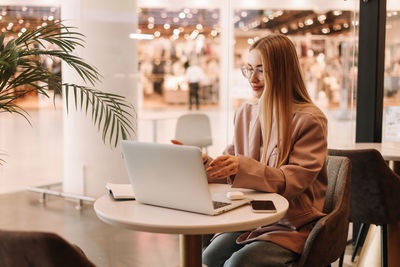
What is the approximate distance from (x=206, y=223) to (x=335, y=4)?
15.8ft

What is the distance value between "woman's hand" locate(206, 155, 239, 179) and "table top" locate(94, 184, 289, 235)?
139 millimetres

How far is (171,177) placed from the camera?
161cm

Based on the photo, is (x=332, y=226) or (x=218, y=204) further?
(x=332, y=226)

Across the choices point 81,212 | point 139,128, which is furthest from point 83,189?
point 139,128

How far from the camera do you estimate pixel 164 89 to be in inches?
259

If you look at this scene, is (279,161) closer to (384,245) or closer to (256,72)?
(256,72)

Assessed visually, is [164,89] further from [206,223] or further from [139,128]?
[206,223]

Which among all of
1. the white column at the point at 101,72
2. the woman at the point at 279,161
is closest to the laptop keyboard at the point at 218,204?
the woman at the point at 279,161

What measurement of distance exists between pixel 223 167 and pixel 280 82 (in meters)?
0.46

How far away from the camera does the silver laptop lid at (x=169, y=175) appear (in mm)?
1546

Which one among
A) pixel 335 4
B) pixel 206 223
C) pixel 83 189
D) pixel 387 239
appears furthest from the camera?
pixel 335 4

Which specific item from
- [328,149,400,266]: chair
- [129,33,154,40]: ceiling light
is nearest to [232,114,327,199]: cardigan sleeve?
[328,149,400,266]: chair

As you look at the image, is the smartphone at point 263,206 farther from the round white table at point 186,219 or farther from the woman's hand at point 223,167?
the woman's hand at point 223,167

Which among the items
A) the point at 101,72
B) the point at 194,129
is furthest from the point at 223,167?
the point at 194,129
